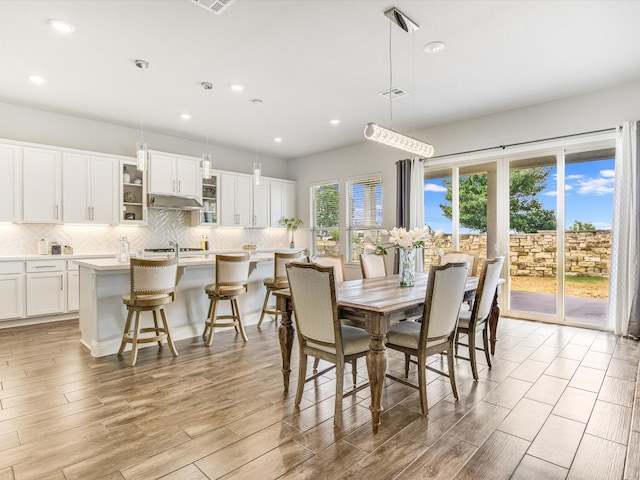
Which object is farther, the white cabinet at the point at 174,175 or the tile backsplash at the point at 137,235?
the white cabinet at the point at 174,175

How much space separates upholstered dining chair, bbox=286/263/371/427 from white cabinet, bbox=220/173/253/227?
488 cm

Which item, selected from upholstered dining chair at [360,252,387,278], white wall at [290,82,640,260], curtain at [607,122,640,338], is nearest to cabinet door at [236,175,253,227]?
white wall at [290,82,640,260]

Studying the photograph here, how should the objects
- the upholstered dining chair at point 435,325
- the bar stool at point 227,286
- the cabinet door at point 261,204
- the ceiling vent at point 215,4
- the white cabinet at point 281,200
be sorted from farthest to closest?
1. the white cabinet at point 281,200
2. the cabinet door at point 261,204
3. the bar stool at point 227,286
4. the ceiling vent at point 215,4
5. the upholstered dining chair at point 435,325

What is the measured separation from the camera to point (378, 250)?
312 centimetres

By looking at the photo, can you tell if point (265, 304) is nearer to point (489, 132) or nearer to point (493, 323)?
point (493, 323)

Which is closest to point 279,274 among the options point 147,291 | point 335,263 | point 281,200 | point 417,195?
point 335,263

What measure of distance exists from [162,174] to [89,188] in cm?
110

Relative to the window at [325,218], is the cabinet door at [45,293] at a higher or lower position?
lower

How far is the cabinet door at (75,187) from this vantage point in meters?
5.15

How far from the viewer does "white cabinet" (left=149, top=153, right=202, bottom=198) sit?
19.6 feet

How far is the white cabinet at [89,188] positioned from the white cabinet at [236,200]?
6.11 feet

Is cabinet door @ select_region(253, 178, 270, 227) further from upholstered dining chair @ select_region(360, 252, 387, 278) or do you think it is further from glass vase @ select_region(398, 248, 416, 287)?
glass vase @ select_region(398, 248, 416, 287)

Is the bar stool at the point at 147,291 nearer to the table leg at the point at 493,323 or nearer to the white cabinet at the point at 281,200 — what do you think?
the table leg at the point at 493,323

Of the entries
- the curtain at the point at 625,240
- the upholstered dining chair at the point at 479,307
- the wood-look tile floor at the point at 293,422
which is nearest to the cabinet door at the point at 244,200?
the wood-look tile floor at the point at 293,422
